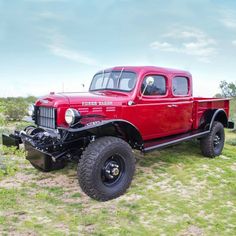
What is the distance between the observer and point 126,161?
5023mm

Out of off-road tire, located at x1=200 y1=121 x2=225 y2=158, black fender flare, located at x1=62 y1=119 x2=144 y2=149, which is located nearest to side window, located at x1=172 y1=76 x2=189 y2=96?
off-road tire, located at x1=200 y1=121 x2=225 y2=158

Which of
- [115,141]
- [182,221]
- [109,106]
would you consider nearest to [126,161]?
[115,141]

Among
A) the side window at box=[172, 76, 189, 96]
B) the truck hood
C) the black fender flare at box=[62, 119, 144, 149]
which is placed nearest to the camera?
the black fender flare at box=[62, 119, 144, 149]

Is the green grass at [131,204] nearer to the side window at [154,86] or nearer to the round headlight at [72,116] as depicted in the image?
the round headlight at [72,116]

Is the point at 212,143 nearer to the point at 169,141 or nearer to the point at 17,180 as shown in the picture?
the point at 169,141

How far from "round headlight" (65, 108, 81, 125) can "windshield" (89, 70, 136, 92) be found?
1475 millimetres

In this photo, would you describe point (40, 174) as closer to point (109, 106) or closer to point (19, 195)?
point (19, 195)

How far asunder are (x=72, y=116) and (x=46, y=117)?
2.72ft

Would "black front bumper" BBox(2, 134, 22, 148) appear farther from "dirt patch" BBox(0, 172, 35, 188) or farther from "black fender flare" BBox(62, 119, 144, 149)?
"black fender flare" BBox(62, 119, 144, 149)

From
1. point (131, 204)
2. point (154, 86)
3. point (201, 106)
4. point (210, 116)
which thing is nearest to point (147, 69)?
point (154, 86)

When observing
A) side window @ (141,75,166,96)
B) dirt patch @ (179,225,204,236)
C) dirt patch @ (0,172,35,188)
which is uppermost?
side window @ (141,75,166,96)

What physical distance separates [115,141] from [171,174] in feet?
6.38

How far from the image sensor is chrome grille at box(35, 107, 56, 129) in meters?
5.06

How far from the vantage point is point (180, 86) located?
22.7 ft
